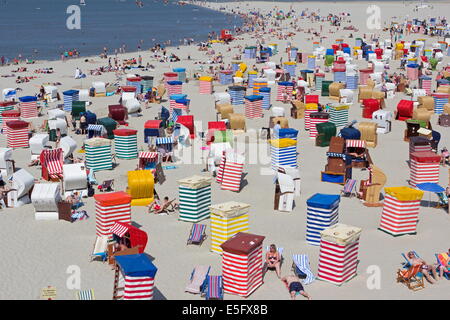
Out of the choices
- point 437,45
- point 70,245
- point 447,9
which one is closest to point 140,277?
point 70,245

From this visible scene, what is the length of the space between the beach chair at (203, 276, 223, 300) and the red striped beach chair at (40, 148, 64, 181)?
34.2ft

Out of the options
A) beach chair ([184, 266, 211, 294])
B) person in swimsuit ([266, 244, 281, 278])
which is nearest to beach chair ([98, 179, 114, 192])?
beach chair ([184, 266, 211, 294])

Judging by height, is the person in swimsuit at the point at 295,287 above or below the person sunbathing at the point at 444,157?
below

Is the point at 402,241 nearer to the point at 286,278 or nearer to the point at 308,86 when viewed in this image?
the point at 286,278

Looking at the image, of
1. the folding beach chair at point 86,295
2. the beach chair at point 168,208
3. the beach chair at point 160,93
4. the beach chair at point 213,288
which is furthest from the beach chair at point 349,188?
the beach chair at point 160,93

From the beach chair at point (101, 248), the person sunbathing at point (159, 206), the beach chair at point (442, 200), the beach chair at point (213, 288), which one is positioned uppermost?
the beach chair at point (442, 200)

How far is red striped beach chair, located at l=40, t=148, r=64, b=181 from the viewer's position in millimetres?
22312

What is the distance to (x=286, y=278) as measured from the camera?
13.9 metres

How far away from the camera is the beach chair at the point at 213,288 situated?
43.5 ft

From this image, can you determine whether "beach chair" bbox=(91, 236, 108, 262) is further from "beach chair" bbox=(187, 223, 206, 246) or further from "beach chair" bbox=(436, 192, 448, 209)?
"beach chair" bbox=(436, 192, 448, 209)

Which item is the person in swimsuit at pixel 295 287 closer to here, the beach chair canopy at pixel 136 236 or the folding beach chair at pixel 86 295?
the beach chair canopy at pixel 136 236

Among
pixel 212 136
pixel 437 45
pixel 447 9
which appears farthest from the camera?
pixel 447 9

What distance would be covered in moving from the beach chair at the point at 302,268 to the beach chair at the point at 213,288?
6.35ft

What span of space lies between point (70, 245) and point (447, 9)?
4607 inches
